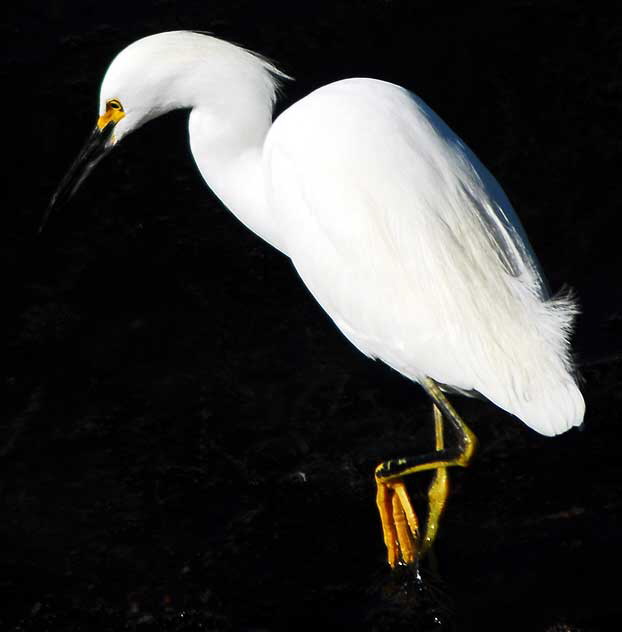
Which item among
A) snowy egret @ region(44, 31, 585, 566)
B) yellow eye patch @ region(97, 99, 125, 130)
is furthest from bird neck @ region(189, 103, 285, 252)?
yellow eye patch @ region(97, 99, 125, 130)

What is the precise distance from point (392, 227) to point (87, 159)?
102 cm

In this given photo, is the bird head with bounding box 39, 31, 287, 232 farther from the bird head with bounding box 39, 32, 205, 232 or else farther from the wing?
the wing

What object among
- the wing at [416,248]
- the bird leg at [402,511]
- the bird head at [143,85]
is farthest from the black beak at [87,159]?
the bird leg at [402,511]

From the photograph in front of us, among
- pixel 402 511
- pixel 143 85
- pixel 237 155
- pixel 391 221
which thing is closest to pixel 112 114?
pixel 143 85

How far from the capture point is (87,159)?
3.65 m

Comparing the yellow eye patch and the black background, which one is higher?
the yellow eye patch

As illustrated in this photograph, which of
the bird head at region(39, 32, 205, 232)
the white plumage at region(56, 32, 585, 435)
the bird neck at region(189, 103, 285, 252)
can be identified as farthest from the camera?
the bird neck at region(189, 103, 285, 252)

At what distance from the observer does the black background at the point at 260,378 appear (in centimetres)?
358

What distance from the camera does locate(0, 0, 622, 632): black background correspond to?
358cm

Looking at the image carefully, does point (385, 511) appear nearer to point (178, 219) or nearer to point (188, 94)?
point (188, 94)

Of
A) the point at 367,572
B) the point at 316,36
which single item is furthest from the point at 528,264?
the point at 316,36

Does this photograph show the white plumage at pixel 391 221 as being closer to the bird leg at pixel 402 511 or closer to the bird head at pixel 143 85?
the bird head at pixel 143 85

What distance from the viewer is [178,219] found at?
16.4 feet

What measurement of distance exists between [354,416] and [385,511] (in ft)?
2.02
